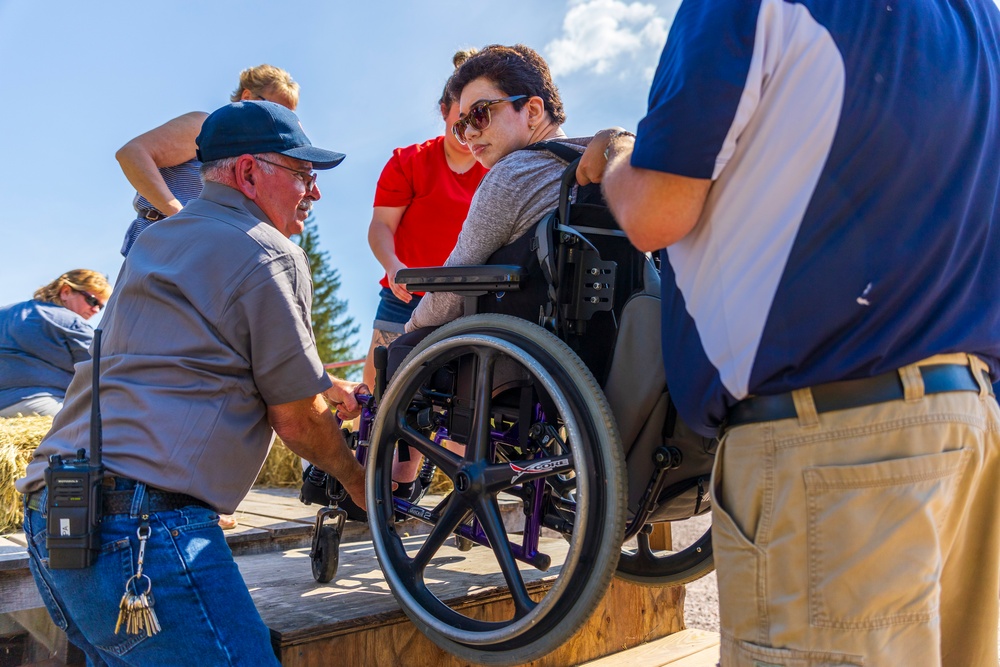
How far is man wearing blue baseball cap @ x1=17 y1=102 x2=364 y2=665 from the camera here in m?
1.49

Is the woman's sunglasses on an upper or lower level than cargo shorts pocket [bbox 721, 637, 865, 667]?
upper

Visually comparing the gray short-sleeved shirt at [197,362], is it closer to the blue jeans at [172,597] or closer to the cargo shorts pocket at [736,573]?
the blue jeans at [172,597]

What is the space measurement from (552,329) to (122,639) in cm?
102

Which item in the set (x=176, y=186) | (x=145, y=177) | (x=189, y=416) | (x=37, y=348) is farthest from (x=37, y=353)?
(x=189, y=416)

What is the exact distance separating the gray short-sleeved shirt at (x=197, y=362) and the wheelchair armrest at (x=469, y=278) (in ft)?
1.07

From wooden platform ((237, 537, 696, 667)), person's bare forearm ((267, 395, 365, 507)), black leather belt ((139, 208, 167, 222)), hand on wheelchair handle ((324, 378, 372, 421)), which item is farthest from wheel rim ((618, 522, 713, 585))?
black leather belt ((139, 208, 167, 222))

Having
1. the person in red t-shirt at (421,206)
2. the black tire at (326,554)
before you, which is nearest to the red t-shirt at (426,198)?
the person in red t-shirt at (421,206)

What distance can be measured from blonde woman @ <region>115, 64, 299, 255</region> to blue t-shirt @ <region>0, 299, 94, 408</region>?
216cm

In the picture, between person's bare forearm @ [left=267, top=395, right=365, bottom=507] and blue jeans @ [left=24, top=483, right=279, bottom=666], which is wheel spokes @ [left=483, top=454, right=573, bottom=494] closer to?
person's bare forearm @ [left=267, top=395, right=365, bottom=507]

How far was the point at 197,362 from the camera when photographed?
5.17ft

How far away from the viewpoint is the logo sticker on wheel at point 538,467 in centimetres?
158

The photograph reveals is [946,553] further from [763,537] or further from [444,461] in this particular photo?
[444,461]

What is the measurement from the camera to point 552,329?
1.73 metres

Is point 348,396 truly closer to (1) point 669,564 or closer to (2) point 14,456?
(1) point 669,564
